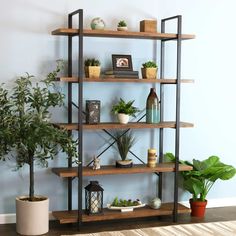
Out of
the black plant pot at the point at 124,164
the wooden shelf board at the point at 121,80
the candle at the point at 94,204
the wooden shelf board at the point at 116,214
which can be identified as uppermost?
the wooden shelf board at the point at 121,80

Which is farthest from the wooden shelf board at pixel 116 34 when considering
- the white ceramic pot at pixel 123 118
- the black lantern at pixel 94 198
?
the black lantern at pixel 94 198

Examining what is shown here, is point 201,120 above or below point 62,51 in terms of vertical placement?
below

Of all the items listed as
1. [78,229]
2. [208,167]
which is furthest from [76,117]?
[208,167]

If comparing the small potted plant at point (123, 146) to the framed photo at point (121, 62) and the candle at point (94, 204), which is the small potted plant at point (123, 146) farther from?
the framed photo at point (121, 62)

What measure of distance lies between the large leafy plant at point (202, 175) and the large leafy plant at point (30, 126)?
1159mm

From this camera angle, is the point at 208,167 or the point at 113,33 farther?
the point at 208,167

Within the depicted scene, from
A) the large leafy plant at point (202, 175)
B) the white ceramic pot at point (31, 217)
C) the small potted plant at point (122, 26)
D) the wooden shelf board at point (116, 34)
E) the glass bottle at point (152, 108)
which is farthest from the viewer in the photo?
the large leafy plant at point (202, 175)

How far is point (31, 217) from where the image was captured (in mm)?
4152

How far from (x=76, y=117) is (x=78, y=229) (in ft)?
3.16

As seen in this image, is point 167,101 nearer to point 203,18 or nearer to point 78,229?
point 203,18

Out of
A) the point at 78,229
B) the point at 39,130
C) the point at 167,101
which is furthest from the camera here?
the point at 167,101

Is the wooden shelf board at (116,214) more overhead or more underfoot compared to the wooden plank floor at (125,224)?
more overhead

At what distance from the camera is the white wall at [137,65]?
445 centimetres

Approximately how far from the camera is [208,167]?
487 cm
